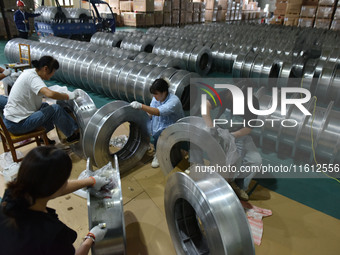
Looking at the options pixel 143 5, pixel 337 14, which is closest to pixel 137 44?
pixel 143 5

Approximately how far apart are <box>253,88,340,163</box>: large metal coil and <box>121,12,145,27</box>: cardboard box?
1295 cm

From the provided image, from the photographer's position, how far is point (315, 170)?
123 inches

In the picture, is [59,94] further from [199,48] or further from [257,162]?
[199,48]

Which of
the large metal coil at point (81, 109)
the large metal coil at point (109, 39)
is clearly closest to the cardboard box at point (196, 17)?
the large metal coil at point (109, 39)

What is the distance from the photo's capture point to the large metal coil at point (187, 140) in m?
2.33

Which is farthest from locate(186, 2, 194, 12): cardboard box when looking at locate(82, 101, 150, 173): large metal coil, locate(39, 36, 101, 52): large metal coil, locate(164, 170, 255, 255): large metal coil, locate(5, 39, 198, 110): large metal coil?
locate(164, 170, 255, 255): large metal coil

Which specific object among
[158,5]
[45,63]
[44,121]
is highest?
[158,5]

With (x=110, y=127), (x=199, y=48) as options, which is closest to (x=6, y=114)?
(x=110, y=127)

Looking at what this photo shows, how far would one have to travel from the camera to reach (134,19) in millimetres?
14656

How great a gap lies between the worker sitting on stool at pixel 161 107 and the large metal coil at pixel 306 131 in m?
1.32

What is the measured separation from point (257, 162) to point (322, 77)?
11.1ft

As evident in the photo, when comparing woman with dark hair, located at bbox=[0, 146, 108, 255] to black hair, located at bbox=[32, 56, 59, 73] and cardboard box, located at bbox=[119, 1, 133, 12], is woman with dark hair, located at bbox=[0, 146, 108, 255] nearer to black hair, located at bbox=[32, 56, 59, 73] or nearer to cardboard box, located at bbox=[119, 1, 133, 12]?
black hair, located at bbox=[32, 56, 59, 73]

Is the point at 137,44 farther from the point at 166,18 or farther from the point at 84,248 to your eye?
the point at 166,18

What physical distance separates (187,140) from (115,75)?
9.13ft
